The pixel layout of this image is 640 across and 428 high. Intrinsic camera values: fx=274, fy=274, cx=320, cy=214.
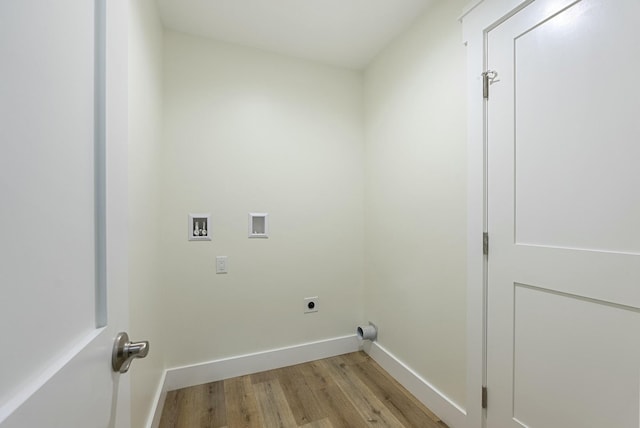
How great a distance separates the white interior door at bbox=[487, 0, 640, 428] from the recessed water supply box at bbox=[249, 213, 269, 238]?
1.45 metres

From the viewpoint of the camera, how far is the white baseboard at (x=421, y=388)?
4.87 ft

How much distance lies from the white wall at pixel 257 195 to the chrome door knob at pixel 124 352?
1369mm

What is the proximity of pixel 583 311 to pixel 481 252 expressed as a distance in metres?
0.42

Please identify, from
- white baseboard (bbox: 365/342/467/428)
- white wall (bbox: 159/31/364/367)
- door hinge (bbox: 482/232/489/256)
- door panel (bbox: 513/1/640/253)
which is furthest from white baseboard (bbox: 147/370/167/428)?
door panel (bbox: 513/1/640/253)

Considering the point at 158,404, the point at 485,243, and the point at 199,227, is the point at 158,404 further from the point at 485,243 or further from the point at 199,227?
the point at 485,243

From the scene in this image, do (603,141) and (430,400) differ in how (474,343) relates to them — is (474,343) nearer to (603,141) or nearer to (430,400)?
(430,400)

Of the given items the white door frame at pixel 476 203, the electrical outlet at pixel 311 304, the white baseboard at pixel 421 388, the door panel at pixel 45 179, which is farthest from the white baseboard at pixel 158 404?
the white door frame at pixel 476 203

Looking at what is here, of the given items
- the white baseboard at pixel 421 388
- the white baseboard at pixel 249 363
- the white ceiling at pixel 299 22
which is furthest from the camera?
the white baseboard at pixel 249 363

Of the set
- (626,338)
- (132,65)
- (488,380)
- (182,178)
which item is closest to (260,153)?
(182,178)

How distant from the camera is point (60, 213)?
Result: 0.40 m

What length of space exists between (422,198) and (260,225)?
1174 mm

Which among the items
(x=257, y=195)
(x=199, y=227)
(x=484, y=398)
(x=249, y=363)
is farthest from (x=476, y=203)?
(x=249, y=363)

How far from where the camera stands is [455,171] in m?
1.52

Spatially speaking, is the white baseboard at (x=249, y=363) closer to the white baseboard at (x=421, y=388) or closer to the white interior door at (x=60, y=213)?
the white baseboard at (x=421, y=388)
